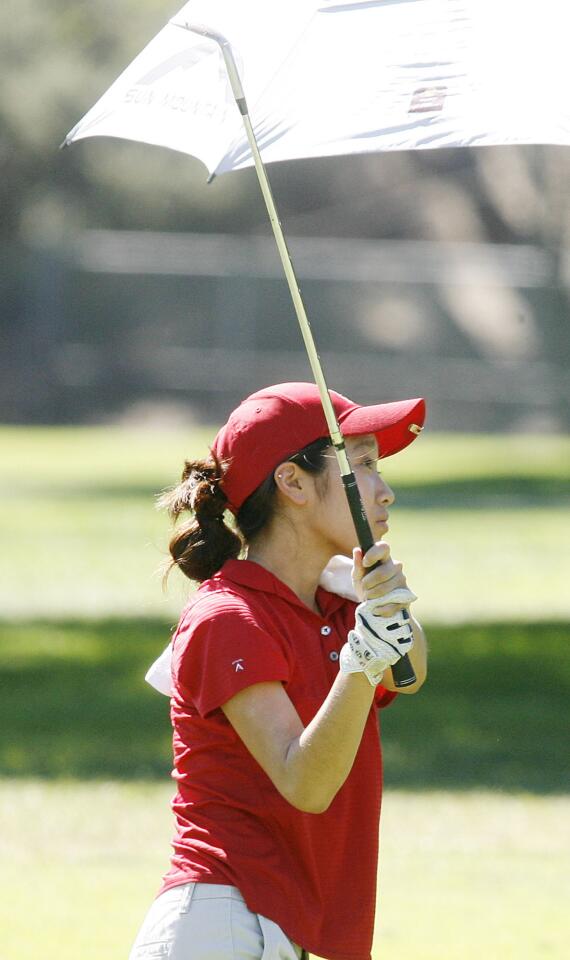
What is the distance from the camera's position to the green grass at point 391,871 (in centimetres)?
603

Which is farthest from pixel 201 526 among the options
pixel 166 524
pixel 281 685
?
pixel 166 524

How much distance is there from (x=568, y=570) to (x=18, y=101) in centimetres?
2344

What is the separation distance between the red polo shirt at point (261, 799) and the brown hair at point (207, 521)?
185 mm

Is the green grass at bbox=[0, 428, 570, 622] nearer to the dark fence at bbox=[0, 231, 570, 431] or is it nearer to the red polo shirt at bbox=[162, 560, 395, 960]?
the dark fence at bbox=[0, 231, 570, 431]

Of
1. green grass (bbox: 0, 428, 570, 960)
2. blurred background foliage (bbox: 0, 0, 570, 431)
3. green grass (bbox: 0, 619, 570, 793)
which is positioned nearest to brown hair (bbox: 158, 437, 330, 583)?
green grass (bbox: 0, 428, 570, 960)

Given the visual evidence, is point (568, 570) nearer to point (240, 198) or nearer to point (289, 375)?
point (289, 375)

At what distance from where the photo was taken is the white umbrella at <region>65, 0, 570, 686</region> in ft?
12.3


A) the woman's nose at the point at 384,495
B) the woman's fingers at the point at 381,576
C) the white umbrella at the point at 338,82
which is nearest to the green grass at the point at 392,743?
the woman's nose at the point at 384,495

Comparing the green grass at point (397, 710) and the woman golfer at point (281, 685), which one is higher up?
the green grass at point (397, 710)

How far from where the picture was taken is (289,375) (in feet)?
114

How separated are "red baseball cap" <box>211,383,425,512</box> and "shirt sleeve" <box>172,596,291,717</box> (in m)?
0.30

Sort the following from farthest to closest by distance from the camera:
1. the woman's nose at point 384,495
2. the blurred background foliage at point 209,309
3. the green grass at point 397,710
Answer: the blurred background foliage at point 209,309 → the green grass at point 397,710 → the woman's nose at point 384,495

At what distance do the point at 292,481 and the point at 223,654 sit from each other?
44 centimetres

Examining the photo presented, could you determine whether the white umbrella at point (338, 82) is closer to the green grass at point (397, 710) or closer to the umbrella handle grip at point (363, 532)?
the umbrella handle grip at point (363, 532)
